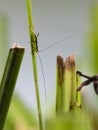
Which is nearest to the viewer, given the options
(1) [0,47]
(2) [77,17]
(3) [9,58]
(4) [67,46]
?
(3) [9,58]

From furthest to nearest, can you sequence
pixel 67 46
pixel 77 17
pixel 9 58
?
pixel 77 17 < pixel 67 46 < pixel 9 58

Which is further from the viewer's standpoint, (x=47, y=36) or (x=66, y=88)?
(x=47, y=36)

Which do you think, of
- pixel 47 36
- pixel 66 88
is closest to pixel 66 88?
pixel 66 88

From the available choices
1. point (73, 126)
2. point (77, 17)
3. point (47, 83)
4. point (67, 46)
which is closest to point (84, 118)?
point (73, 126)

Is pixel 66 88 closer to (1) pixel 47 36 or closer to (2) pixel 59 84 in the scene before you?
(2) pixel 59 84

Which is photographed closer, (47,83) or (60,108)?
(60,108)

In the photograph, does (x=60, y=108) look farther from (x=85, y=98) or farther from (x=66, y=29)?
(x=66, y=29)

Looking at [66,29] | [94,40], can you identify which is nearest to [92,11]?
[94,40]

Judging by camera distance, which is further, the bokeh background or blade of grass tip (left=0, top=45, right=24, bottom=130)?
the bokeh background

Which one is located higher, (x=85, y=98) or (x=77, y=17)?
(x=77, y=17)

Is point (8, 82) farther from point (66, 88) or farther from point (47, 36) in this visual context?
point (47, 36)

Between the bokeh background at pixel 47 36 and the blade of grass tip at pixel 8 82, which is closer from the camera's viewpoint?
the blade of grass tip at pixel 8 82
